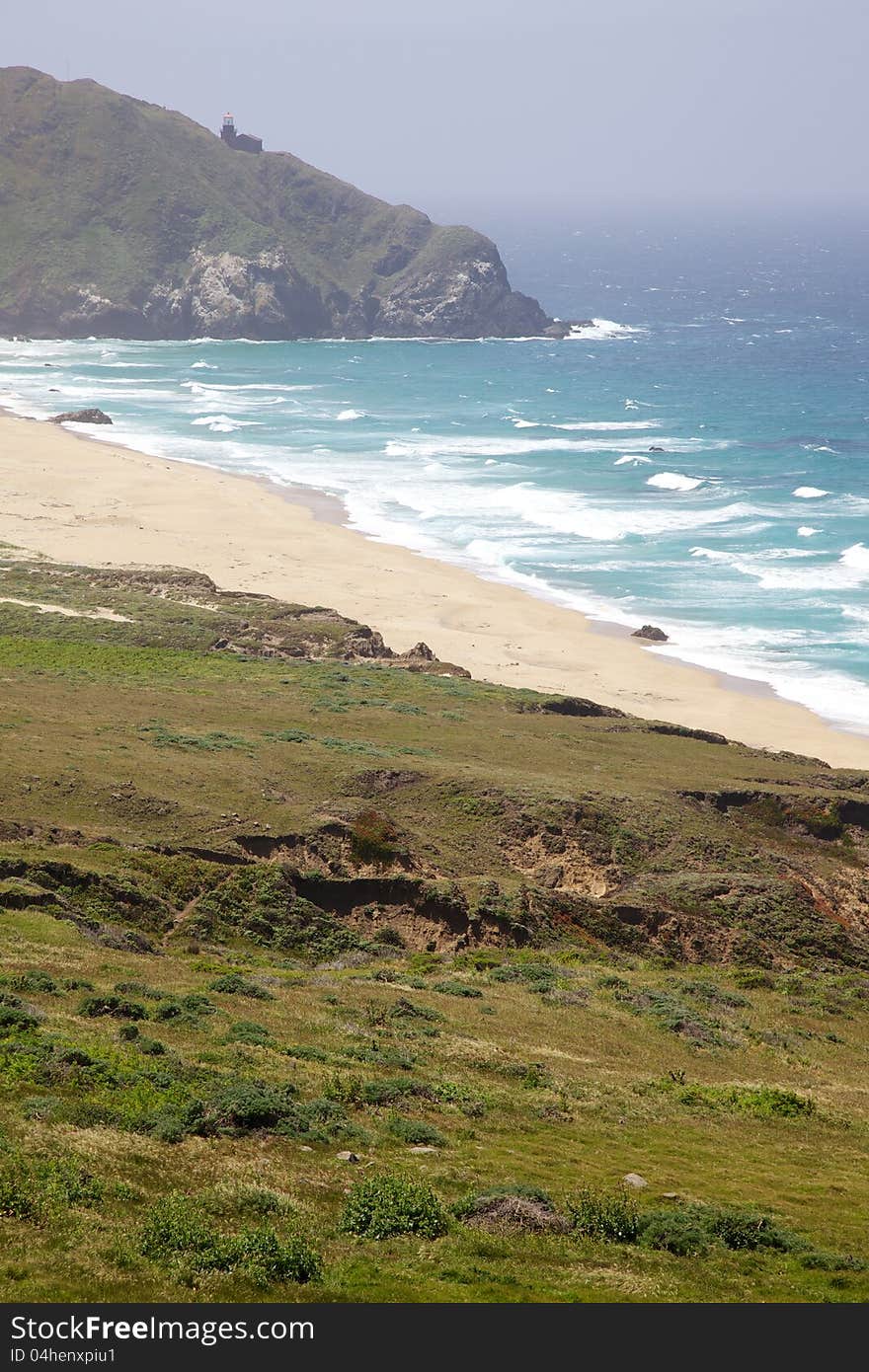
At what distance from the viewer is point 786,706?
174 ft

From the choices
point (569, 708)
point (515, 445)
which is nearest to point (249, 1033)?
point (569, 708)

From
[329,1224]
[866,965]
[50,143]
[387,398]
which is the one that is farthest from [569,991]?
[50,143]

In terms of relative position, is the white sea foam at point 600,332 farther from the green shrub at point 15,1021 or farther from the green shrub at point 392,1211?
the green shrub at point 392,1211

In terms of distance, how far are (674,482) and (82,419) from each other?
152 feet

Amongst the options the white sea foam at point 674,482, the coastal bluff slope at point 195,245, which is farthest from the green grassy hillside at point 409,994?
the coastal bluff slope at point 195,245

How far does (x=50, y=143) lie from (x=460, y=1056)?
188 metres

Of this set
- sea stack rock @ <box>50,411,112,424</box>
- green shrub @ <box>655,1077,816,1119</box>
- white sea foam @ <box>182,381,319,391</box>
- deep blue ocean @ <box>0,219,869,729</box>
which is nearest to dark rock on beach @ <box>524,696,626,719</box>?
deep blue ocean @ <box>0,219,869,729</box>

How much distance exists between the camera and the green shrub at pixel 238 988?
69.7ft

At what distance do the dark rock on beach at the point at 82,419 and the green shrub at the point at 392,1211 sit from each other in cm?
9788

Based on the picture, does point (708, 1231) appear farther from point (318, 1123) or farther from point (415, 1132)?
point (318, 1123)

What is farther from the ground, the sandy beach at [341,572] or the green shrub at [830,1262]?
the sandy beach at [341,572]

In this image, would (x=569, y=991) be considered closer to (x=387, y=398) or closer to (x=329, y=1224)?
(x=329, y=1224)

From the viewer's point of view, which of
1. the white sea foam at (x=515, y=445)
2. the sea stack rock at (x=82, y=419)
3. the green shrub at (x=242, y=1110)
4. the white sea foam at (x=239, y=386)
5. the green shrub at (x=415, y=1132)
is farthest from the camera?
the white sea foam at (x=239, y=386)

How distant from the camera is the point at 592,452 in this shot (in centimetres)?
10162
